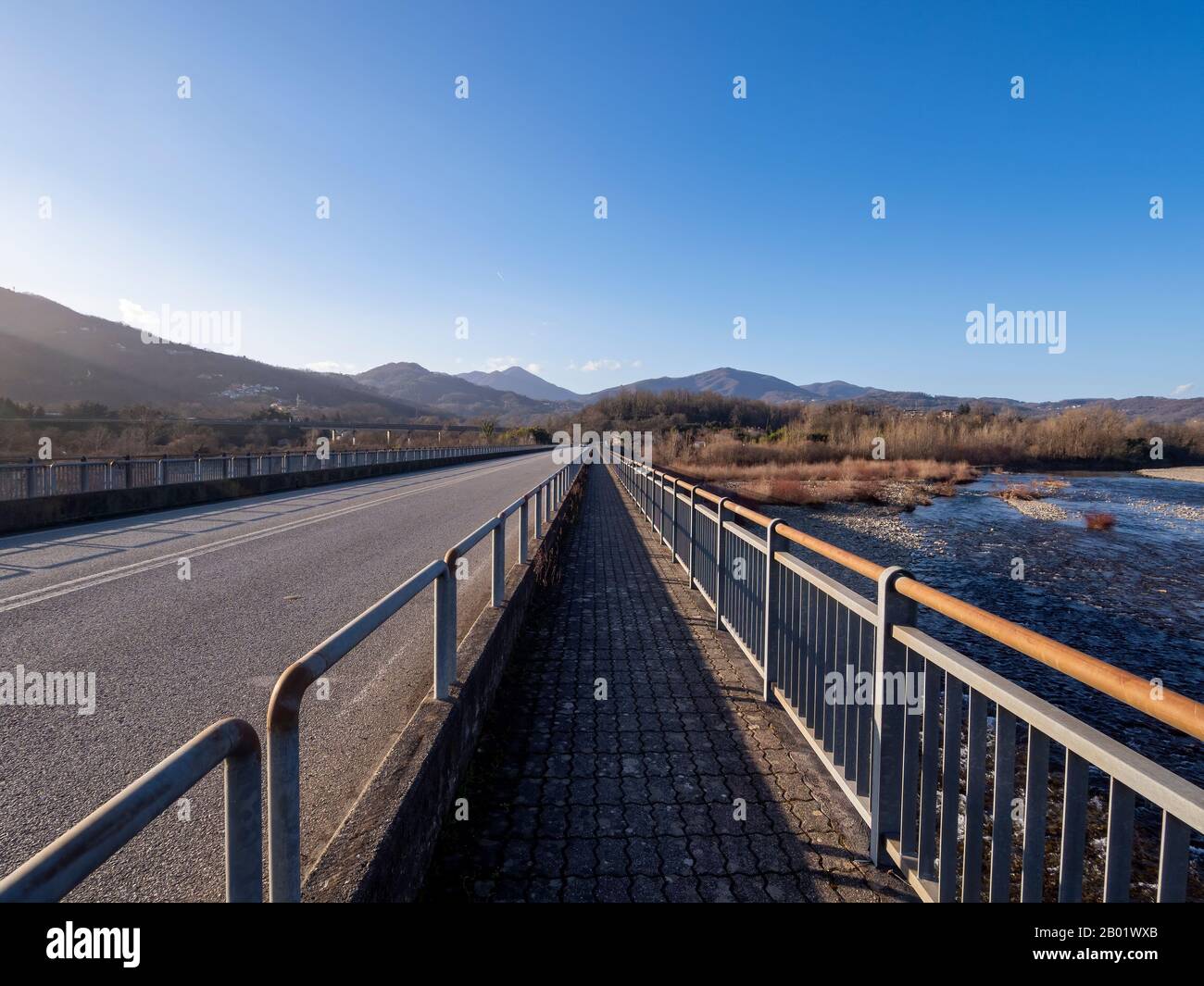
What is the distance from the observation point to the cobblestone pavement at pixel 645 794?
295 cm

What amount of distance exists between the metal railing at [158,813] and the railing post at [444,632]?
84.0 inches

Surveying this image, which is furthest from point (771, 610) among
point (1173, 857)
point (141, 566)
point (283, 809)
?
point (141, 566)

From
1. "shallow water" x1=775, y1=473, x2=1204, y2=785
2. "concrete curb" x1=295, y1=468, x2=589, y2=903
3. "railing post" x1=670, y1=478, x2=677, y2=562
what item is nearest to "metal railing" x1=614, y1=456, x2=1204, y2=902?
"concrete curb" x1=295, y1=468, x2=589, y2=903

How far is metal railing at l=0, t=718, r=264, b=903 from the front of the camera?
1.02m

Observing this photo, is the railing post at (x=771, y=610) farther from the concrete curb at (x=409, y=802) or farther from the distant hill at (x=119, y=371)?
the distant hill at (x=119, y=371)

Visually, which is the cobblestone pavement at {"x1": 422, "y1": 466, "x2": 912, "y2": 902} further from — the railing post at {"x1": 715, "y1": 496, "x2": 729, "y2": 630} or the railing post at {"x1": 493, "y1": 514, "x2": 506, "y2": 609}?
the railing post at {"x1": 493, "y1": 514, "x2": 506, "y2": 609}

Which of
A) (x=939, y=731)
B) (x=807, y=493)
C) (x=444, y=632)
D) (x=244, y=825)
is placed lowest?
(x=807, y=493)

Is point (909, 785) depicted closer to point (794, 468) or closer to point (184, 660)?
point (184, 660)

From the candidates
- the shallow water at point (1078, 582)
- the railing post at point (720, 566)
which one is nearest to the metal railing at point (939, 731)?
the railing post at point (720, 566)

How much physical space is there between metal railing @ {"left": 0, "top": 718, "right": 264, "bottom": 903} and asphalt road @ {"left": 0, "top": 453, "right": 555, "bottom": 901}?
4.54 ft

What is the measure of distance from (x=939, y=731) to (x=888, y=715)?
73 centimetres

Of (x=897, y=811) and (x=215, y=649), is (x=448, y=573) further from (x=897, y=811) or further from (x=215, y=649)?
(x=215, y=649)

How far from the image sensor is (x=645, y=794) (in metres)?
3.72
